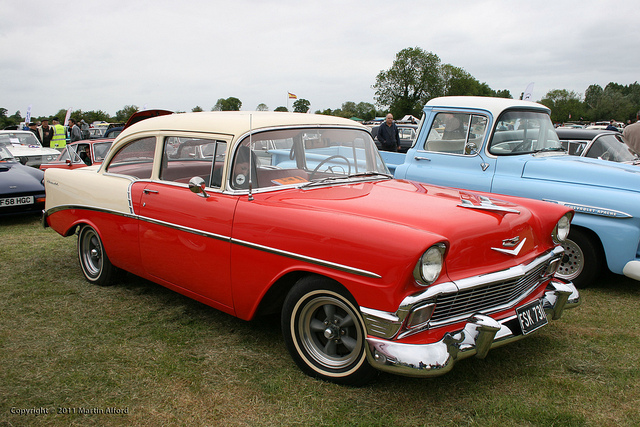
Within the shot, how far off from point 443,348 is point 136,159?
10.3 ft

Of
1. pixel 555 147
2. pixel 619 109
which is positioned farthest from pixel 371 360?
pixel 619 109

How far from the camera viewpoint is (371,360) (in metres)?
2.47

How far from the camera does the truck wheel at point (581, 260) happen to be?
450 cm

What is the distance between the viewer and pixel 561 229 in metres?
3.45

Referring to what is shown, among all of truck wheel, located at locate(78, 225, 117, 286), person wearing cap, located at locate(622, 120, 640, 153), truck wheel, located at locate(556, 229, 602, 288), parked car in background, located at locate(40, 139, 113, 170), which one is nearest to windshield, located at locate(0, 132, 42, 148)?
parked car in background, located at locate(40, 139, 113, 170)

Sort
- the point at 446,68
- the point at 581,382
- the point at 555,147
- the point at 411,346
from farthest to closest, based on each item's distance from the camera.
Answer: the point at 446,68, the point at 555,147, the point at 581,382, the point at 411,346

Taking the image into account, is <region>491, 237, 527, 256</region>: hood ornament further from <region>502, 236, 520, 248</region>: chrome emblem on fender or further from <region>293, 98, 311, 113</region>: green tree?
<region>293, 98, 311, 113</region>: green tree

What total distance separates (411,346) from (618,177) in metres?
3.39

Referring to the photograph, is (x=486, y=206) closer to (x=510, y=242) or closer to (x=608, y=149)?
(x=510, y=242)

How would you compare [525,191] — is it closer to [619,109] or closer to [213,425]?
[213,425]

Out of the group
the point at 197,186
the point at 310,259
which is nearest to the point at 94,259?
the point at 197,186

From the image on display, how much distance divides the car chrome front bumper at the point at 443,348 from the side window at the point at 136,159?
254 cm

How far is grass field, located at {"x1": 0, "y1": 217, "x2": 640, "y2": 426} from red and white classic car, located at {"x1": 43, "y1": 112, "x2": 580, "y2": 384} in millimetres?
268

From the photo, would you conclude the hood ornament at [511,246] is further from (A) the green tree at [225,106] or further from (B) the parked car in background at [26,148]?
(B) the parked car in background at [26,148]
